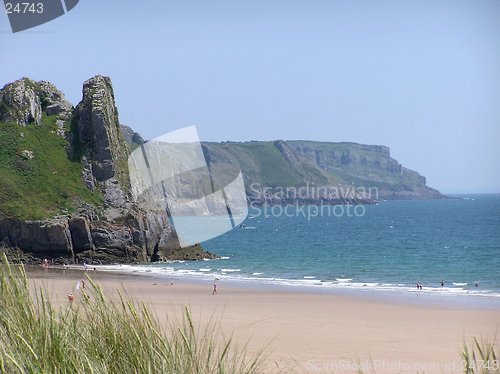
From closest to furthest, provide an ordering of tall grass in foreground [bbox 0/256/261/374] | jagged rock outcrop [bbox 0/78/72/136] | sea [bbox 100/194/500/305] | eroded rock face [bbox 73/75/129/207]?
tall grass in foreground [bbox 0/256/261/374]
sea [bbox 100/194/500/305]
eroded rock face [bbox 73/75/129/207]
jagged rock outcrop [bbox 0/78/72/136]

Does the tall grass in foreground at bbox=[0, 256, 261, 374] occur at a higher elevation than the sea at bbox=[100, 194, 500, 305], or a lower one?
higher

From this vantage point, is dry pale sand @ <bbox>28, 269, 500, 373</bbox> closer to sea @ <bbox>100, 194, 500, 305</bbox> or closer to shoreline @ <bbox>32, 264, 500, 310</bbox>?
shoreline @ <bbox>32, 264, 500, 310</bbox>

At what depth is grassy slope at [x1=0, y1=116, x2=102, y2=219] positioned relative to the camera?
58500mm

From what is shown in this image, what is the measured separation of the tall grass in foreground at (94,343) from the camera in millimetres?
4902

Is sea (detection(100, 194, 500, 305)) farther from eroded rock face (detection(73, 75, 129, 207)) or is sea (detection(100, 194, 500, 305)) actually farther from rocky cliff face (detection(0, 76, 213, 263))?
eroded rock face (detection(73, 75, 129, 207))

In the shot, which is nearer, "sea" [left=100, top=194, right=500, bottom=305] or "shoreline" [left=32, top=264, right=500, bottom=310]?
"shoreline" [left=32, top=264, right=500, bottom=310]

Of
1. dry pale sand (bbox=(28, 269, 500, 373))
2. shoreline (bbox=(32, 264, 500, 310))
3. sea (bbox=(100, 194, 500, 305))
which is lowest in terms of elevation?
sea (bbox=(100, 194, 500, 305))

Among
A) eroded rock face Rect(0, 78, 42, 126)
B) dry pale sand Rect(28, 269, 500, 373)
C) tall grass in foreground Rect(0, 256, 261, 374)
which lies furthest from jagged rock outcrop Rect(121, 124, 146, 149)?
tall grass in foreground Rect(0, 256, 261, 374)

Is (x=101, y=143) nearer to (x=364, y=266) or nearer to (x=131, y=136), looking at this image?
(x=364, y=266)

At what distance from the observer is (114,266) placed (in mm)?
53875

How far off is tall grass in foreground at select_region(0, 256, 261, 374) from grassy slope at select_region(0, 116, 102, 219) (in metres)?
53.2

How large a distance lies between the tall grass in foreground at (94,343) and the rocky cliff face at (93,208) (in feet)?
146

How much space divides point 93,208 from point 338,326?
38256mm

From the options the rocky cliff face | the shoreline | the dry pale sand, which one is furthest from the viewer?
the rocky cliff face
